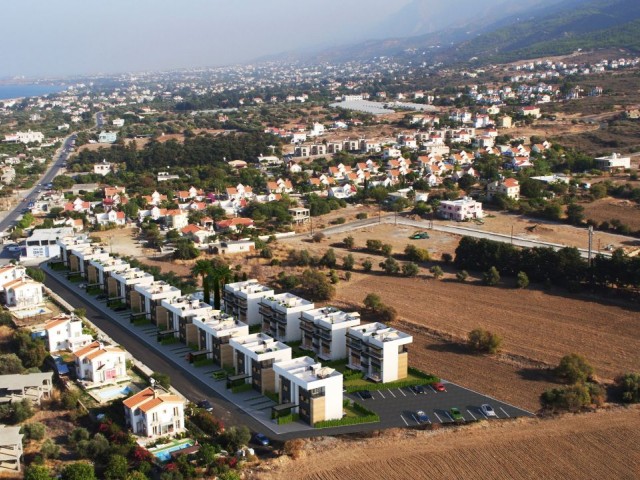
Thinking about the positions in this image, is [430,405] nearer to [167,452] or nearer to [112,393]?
[167,452]

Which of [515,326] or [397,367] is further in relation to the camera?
[515,326]

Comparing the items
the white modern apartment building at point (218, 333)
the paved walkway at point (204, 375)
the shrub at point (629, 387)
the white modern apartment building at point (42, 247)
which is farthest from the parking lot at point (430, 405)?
the white modern apartment building at point (42, 247)

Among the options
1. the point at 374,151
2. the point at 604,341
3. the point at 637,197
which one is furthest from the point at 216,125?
the point at 604,341

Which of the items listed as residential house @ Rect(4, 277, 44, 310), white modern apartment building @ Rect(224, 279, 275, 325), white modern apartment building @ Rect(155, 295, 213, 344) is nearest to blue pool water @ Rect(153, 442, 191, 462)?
white modern apartment building @ Rect(155, 295, 213, 344)

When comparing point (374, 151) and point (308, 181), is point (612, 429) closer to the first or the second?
point (308, 181)

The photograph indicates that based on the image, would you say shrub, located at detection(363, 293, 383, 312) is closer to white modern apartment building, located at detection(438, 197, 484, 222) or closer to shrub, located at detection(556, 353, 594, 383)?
shrub, located at detection(556, 353, 594, 383)

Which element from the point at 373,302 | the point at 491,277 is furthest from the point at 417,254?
the point at 373,302
